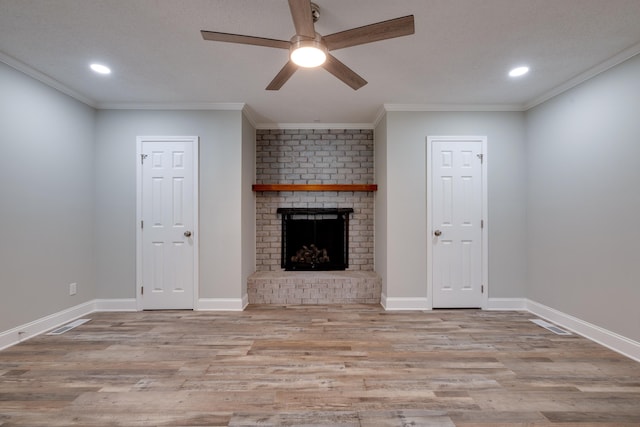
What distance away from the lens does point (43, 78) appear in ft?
9.61

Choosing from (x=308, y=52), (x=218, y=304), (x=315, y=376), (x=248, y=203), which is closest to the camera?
(x=308, y=52)

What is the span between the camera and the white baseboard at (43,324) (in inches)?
104

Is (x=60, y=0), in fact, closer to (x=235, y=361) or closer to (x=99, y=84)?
(x=99, y=84)

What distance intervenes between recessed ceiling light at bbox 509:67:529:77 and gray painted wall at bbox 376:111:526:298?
0.84 metres

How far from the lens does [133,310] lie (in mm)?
3648

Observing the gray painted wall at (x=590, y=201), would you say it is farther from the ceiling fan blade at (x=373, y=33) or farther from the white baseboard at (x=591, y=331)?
the ceiling fan blade at (x=373, y=33)

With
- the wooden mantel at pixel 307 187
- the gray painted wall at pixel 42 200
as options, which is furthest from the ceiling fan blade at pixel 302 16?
the gray painted wall at pixel 42 200

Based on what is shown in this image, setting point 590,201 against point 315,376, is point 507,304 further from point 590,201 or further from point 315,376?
point 315,376

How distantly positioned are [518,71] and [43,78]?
465 cm

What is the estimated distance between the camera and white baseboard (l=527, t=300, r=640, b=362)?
2447 millimetres

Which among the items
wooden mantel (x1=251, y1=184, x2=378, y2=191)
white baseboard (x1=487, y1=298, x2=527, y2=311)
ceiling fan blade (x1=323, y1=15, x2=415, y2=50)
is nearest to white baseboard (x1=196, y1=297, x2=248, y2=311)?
wooden mantel (x1=251, y1=184, x2=378, y2=191)

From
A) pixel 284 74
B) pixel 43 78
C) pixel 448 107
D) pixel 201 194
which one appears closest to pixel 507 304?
pixel 448 107

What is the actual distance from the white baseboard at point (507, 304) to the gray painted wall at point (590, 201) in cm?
14

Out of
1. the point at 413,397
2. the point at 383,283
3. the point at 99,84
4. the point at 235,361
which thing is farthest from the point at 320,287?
the point at 99,84
